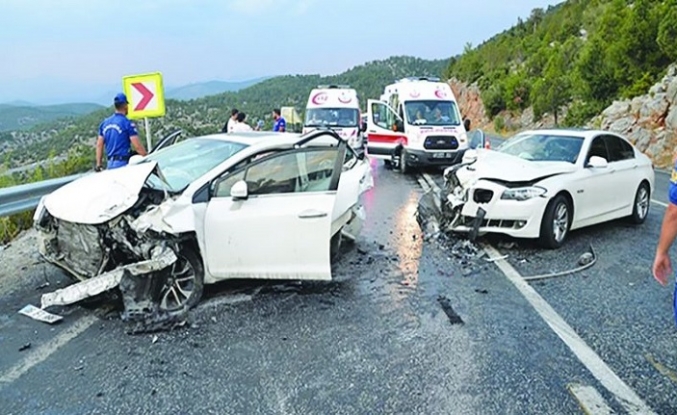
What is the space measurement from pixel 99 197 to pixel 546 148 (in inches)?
244

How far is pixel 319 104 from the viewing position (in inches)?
775

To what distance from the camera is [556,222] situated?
7211 millimetres

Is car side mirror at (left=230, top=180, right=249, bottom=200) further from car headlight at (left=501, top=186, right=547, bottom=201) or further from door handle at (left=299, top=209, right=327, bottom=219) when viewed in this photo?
car headlight at (left=501, top=186, right=547, bottom=201)

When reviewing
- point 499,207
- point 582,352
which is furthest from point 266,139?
point 582,352

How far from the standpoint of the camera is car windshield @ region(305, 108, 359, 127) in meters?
19.2

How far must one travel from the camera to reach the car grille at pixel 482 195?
7109 millimetres

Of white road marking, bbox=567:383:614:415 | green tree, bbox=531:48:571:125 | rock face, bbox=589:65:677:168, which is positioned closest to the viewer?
white road marking, bbox=567:383:614:415

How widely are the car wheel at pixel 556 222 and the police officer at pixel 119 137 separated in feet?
18.3

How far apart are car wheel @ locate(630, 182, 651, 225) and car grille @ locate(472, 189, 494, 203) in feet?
9.78

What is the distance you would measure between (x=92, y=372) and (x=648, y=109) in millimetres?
21781

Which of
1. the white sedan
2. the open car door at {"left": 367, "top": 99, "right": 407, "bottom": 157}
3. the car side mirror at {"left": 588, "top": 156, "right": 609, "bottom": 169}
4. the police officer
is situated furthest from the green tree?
the police officer

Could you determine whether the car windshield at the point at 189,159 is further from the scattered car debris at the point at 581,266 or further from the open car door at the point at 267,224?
the scattered car debris at the point at 581,266

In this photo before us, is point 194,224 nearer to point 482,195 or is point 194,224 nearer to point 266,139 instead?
point 266,139

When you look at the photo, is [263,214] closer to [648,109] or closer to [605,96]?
[648,109]
